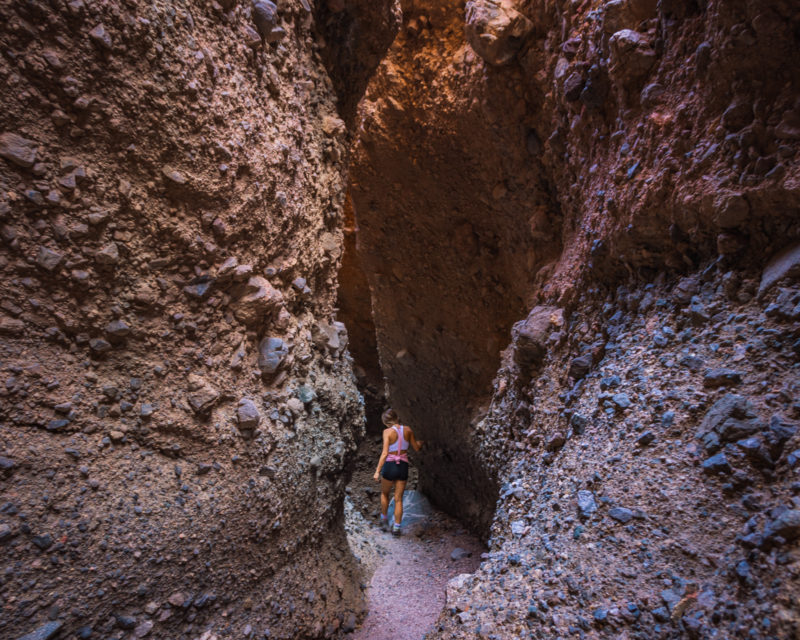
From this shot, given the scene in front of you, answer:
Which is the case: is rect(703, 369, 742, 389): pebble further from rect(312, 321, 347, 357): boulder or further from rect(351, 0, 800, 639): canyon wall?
rect(312, 321, 347, 357): boulder

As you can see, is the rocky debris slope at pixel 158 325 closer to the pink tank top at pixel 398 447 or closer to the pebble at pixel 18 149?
the pebble at pixel 18 149

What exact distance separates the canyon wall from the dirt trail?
108cm

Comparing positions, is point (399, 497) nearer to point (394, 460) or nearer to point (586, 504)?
point (394, 460)

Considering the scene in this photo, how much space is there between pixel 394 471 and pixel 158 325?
3389 mm

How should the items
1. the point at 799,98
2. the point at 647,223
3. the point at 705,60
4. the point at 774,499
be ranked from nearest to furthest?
the point at 774,499, the point at 799,98, the point at 705,60, the point at 647,223

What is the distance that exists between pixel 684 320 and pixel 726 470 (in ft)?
2.06

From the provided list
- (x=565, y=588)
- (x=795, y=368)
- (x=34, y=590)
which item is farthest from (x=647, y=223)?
(x=34, y=590)

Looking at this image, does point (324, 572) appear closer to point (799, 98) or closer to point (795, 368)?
point (795, 368)

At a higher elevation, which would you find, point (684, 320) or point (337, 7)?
point (337, 7)

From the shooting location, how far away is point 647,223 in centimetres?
186

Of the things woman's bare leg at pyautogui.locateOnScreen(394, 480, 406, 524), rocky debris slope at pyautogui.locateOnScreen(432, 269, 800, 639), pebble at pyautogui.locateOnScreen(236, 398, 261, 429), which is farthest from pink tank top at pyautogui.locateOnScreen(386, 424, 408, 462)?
pebble at pyautogui.locateOnScreen(236, 398, 261, 429)

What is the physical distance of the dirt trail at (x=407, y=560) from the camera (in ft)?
9.64

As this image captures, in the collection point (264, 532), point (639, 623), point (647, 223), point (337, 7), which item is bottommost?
point (264, 532)

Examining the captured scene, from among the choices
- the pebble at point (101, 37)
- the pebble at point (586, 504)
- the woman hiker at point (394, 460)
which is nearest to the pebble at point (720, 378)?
the pebble at point (586, 504)
